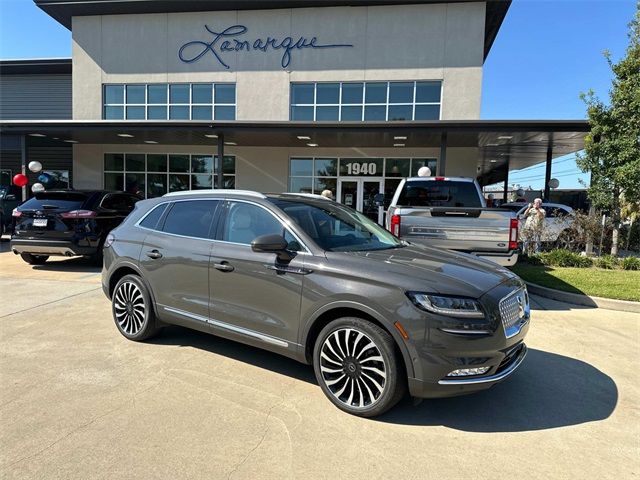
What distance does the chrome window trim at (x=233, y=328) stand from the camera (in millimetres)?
3865

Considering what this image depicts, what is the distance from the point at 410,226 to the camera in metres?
7.28

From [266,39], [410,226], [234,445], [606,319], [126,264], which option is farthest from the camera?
[266,39]

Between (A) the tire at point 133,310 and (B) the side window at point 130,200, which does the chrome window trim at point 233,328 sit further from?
(B) the side window at point 130,200

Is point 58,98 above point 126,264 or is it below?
above

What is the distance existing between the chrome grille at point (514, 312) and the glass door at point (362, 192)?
14.5 meters

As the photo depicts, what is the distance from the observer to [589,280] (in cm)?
848

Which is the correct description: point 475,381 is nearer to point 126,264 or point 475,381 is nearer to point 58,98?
point 126,264

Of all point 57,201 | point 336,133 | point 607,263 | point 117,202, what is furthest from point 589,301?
point 57,201

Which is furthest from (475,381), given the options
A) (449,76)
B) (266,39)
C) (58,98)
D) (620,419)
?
(58,98)

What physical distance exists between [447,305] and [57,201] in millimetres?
9156

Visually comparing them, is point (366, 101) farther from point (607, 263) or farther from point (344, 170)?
point (607, 263)

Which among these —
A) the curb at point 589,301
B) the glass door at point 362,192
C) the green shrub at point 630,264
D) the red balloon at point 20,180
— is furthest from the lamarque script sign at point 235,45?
the curb at point 589,301

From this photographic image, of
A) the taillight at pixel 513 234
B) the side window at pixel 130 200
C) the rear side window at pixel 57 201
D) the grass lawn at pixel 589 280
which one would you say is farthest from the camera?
the side window at pixel 130 200

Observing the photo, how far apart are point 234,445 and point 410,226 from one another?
501 centimetres
